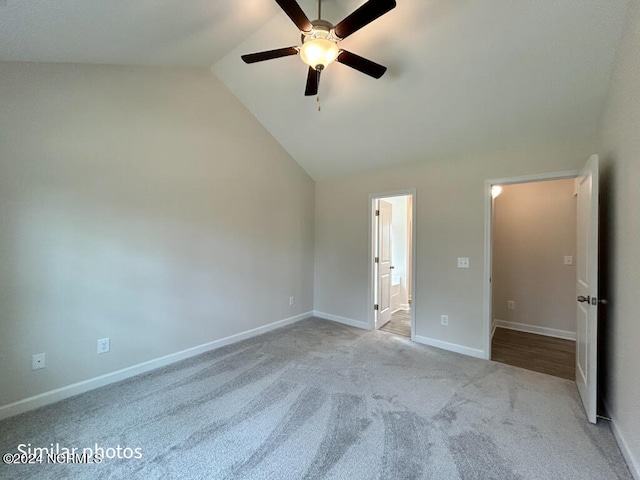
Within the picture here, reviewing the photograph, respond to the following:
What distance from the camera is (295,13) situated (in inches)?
63.5

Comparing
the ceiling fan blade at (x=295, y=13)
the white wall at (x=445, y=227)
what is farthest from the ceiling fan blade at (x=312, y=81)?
the white wall at (x=445, y=227)

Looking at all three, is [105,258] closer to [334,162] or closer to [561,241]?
[334,162]

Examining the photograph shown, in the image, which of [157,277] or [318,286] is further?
[318,286]

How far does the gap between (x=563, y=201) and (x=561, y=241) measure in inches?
21.7

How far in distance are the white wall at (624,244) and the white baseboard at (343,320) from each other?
2.47m

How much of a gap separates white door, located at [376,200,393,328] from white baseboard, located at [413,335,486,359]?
752mm

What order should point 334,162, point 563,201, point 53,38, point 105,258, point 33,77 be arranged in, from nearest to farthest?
point 53,38 → point 33,77 → point 105,258 → point 563,201 → point 334,162

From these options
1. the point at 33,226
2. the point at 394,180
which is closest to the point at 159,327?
the point at 33,226

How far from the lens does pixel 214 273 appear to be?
321 centimetres

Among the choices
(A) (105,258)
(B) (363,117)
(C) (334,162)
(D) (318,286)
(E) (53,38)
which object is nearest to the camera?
(E) (53,38)

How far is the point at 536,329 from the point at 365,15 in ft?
14.8

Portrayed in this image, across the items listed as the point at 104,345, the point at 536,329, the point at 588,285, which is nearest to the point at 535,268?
the point at 536,329

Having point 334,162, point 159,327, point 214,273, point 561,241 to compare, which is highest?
point 334,162

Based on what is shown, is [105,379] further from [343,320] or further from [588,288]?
[588,288]
